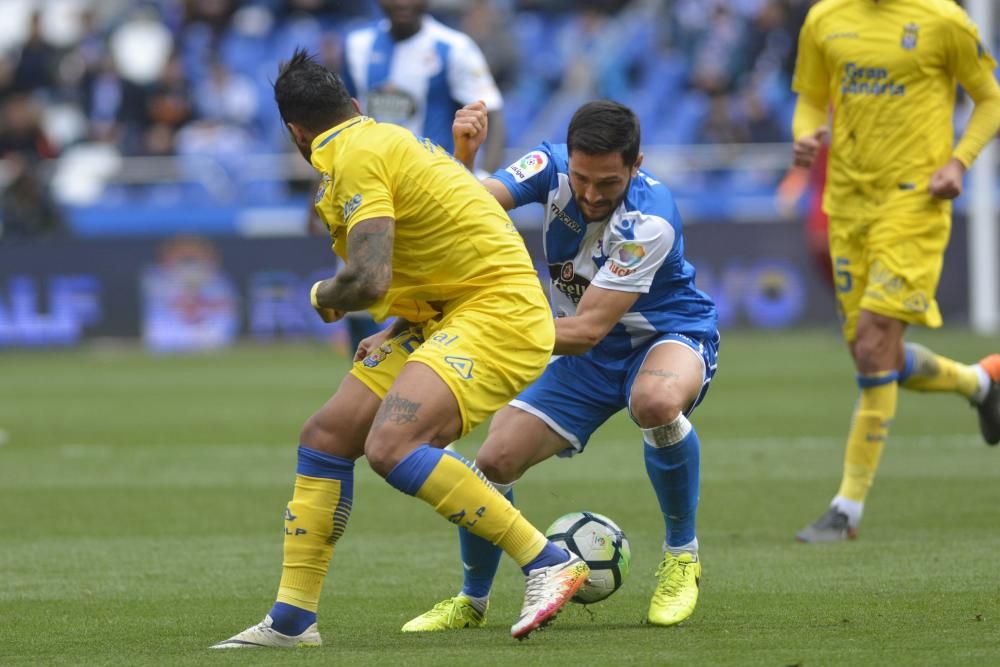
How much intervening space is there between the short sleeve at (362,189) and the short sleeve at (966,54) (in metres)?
3.67

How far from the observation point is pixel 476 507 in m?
5.13

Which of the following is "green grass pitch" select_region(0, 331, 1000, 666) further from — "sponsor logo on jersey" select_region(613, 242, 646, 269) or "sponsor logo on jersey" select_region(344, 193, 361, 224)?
"sponsor logo on jersey" select_region(344, 193, 361, 224)

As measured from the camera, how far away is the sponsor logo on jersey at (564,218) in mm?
5914

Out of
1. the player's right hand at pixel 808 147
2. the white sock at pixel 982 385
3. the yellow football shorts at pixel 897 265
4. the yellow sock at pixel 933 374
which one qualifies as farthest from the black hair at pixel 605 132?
the white sock at pixel 982 385

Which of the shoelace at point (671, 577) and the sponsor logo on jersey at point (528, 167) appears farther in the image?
the sponsor logo on jersey at point (528, 167)

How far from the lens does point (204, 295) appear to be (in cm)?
2009

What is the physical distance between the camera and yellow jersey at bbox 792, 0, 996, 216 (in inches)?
305

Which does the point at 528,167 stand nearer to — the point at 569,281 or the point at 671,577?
the point at 569,281

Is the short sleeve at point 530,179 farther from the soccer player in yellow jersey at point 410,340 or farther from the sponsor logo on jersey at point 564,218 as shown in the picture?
the soccer player in yellow jersey at point 410,340

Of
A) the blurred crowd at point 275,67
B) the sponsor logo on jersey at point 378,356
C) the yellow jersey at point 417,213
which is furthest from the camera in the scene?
the blurred crowd at point 275,67

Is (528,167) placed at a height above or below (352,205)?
below

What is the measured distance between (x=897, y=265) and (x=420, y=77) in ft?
10.3

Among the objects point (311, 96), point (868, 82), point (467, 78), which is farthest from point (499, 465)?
point (467, 78)

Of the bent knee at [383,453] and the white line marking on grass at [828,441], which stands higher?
the bent knee at [383,453]
